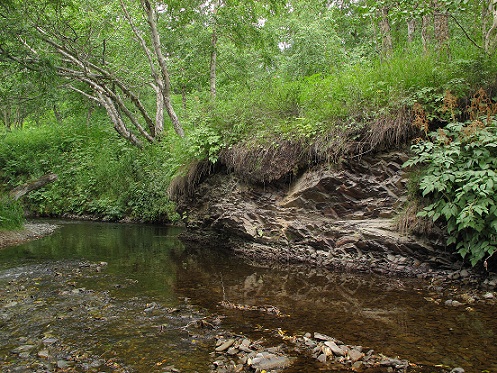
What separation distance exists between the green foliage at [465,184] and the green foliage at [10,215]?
36.7 feet

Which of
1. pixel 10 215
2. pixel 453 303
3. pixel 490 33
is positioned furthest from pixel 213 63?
pixel 453 303

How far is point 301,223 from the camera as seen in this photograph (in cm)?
800

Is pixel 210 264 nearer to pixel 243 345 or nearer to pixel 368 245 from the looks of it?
pixel 368 245

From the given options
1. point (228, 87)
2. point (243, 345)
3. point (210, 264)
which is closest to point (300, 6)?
point (228, 87)

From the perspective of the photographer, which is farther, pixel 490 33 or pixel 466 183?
pixel 490 33

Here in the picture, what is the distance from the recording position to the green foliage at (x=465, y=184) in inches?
214

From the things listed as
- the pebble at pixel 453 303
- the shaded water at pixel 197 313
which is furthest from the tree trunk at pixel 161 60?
the pebble at pixel 453 303

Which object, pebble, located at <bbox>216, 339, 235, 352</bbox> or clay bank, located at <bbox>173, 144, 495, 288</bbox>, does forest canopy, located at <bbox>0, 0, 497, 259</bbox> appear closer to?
clay bank, located at <bbox>173, 144, 495, 288</bbox>

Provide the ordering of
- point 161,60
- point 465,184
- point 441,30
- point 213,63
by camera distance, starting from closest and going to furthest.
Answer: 1. point 465,184
2. point 441,30
3. point 161,60
4. point 213,63

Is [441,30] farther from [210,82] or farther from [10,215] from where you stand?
[10,215]

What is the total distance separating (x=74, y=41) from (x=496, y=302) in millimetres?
16617

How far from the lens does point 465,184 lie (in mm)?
5680

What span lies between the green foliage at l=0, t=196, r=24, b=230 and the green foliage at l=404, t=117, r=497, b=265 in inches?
440

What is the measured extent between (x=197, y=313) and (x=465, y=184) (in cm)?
450
